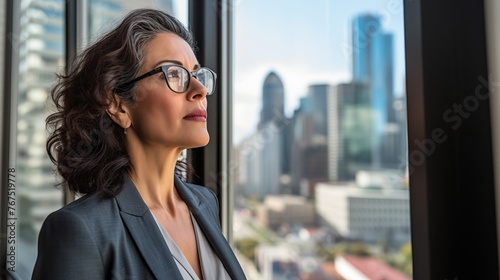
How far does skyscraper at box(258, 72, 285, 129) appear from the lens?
2.78 meters

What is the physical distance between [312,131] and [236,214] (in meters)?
1.67

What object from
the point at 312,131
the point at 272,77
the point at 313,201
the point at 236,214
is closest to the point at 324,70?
the point at 272,77

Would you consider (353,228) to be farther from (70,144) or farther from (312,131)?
(70,144)

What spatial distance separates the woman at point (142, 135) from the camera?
1.00 meters

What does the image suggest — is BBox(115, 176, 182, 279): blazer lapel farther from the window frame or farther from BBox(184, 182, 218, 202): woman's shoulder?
the window frame

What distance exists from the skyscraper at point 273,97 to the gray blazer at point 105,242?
1809 mm

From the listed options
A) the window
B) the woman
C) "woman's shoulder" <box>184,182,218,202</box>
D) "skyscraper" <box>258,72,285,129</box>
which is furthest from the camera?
the window

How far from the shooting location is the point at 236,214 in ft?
6.00

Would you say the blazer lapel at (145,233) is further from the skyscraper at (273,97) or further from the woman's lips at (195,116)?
the skyscraper at (273,97)

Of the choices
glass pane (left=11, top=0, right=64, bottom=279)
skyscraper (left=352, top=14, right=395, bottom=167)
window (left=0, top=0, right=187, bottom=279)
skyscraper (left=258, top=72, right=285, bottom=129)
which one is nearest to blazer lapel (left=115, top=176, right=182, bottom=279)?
skyscraper (left=352, top=14, right=395, bottom=167)

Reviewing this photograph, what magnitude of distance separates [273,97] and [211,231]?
5.97 feet

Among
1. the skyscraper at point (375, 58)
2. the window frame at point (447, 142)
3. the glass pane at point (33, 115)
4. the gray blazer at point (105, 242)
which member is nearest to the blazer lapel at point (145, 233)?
the gray blazer at point (105, 242)

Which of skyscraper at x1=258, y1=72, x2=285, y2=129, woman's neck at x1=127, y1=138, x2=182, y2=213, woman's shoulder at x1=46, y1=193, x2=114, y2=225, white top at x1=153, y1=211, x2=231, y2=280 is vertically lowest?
white top at x1=153, y1=211, x2=231, y2=280

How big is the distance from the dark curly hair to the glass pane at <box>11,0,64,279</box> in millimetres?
2390
